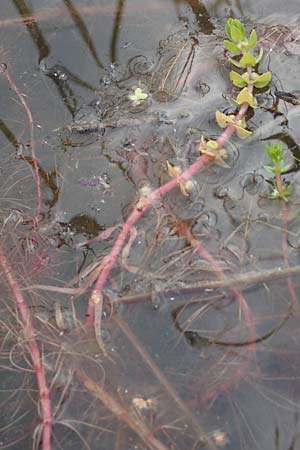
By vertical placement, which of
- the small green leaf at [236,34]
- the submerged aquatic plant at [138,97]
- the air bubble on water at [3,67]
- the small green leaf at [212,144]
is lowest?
the small green leaf at [212,144]

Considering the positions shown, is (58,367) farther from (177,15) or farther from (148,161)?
(177,15)

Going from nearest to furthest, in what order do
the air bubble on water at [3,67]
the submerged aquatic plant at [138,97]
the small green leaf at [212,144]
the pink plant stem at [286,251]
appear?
1. the pink plant stem at [286,251]
2. the small green leaf at [212,144]
3. the submerged aquatic plant at [138,97]
4. the air bubble on water at [3,67]

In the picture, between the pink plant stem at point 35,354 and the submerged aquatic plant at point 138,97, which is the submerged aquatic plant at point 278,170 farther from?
the pink plant stem at point 35,354

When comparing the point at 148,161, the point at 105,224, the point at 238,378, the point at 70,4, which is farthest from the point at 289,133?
the point at 70,4

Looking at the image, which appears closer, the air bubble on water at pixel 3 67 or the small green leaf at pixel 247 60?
the small green leaf at pixel 247 60

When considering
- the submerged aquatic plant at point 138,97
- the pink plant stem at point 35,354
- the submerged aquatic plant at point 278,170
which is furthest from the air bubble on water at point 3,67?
the submerged aquatic plant at point 278,170

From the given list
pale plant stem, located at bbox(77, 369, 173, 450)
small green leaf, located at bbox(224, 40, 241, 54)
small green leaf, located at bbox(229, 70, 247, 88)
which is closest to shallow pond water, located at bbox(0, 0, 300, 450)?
pale plant stem, located at bbox(77, 369, 173, 450)

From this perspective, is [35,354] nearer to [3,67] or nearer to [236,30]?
[3,67]
